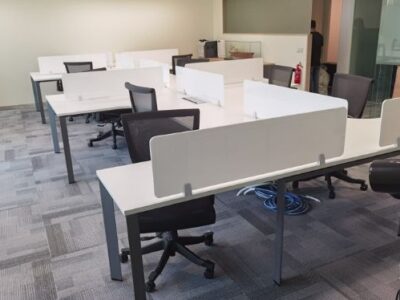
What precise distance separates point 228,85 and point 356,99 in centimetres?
184

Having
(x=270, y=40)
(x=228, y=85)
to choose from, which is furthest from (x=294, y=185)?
(x=270, y=40)

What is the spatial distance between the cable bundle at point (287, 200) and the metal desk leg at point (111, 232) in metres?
1.35

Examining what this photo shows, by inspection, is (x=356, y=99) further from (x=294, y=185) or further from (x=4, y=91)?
(x=4, y=91)

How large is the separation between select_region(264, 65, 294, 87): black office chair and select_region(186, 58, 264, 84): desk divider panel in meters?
0.34

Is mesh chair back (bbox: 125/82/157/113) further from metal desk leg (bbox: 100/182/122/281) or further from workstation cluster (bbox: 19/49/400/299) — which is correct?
metal desk leg (bbox: 100/182/122/281)

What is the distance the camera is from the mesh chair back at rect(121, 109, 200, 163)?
208 cm

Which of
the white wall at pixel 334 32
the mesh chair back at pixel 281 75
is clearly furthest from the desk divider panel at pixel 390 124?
the white wall at pixel 334 32

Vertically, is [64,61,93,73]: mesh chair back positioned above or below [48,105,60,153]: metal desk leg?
above

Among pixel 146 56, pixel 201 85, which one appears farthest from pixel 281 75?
pixel 146 56

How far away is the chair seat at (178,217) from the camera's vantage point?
6.33 feet

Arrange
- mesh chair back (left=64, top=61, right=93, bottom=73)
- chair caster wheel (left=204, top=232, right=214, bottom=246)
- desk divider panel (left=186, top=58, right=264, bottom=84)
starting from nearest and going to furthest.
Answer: chair caster wheel (left=204, top=232, right=214, bottom=246) → desk divider panel (left=186, top=58, right=264, bottom=84) → mesh chair back (left=64, top=61, right=93, bottom=73)

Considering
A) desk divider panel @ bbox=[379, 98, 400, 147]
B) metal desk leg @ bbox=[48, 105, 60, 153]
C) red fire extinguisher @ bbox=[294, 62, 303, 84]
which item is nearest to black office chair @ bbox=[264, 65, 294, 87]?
red fire extinguisher @ bbox=[294, 62, 303, 84]

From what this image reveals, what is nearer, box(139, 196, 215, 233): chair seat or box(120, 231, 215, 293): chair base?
box(139, 196, 215, 233): chair seat

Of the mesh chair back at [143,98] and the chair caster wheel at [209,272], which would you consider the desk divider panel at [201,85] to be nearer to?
the mesh chair back at [143,98]
